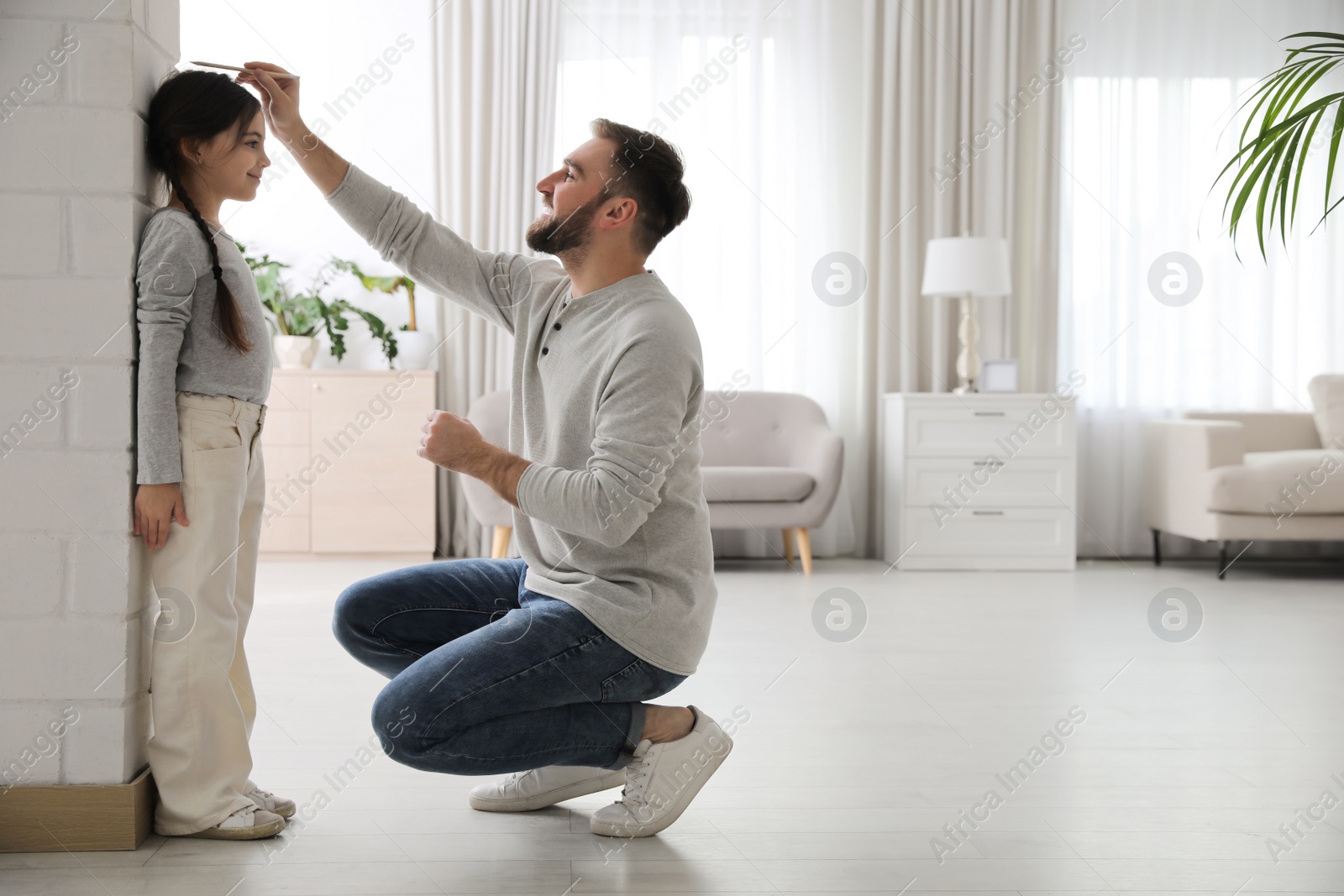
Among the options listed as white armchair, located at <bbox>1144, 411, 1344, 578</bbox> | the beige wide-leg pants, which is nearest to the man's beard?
the beige wide-leg pants

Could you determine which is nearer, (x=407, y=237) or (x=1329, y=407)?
(x=407, y=237)

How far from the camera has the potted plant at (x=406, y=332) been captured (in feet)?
15.3

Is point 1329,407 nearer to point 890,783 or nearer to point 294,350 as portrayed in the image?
point 890,783

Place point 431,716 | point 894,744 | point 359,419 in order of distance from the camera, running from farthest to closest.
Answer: point 359,419
point 894,744
point 431,716

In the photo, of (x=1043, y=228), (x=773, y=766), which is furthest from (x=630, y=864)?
(x=1043, y=228)

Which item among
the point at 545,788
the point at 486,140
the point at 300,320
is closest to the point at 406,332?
the point at 300,320

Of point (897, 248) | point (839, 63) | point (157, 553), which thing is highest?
point (839, 63)

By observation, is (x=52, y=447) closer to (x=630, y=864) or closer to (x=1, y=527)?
(x=1, y=527)

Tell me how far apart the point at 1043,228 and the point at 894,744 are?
11.4 ft

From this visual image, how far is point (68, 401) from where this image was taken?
1399 mm

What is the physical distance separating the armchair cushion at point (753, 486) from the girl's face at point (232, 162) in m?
2.72

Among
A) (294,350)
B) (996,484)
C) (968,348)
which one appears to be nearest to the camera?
(996,484)

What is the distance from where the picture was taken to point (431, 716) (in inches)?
52.9

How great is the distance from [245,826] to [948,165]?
166 inches
